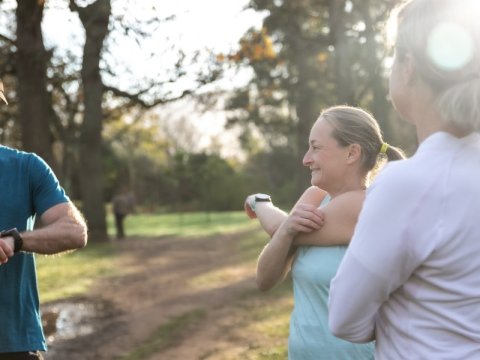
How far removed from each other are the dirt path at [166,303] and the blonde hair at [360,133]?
17.7ft

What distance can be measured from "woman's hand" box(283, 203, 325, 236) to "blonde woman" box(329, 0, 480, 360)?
871 mm

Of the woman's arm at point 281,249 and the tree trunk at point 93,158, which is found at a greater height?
the woman's arm at point 281,249

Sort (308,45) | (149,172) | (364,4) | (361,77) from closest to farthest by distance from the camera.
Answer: (364,4), (308,45), (361,77), (149,172)

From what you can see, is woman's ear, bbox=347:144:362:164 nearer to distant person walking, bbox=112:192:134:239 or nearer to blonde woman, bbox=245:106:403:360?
blonde woman, bbox=245:106:403:360

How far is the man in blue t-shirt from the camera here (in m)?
2.70

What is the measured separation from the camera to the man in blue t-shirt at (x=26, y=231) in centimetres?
270

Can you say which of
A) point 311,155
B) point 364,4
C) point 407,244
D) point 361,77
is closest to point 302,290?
point 311,155

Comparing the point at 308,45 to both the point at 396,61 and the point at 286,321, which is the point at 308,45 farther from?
the point at 396,61

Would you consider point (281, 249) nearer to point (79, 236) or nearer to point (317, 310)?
point (317, 310)

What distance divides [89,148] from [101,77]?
2548 mm

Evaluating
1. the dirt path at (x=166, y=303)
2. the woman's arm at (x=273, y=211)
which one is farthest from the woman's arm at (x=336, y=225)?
the dirt path at (x=166, y=303)

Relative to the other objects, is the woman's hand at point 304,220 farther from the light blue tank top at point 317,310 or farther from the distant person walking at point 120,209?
the distant person walking at point 120,209

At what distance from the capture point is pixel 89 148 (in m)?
22.9

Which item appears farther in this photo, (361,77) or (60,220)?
(361,77)
